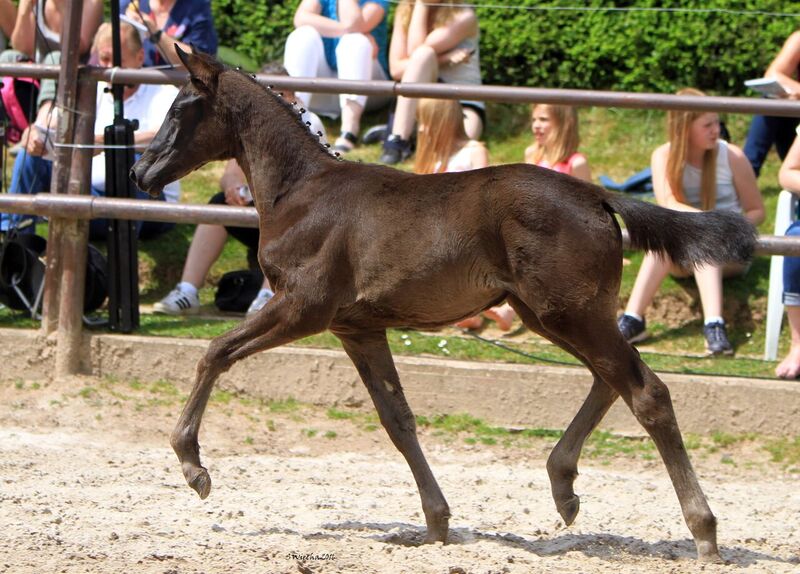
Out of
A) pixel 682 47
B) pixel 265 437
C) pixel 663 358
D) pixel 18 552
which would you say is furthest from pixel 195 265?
pixel 682 47

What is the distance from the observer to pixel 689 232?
4566 millimetres

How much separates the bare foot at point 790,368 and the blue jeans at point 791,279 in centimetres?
31

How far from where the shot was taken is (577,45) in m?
10.3

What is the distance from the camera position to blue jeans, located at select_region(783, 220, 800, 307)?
6.85 m

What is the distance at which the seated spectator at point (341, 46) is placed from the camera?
9.27 metres

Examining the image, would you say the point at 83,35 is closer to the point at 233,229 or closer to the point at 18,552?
the point at 233,229

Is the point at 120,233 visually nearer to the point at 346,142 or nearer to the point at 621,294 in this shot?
the point at 346,142

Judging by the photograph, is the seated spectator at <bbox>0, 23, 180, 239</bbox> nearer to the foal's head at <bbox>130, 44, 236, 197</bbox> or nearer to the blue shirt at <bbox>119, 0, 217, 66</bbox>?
the blue shirt at <bbox>119, 0, 217, 66</bbox>

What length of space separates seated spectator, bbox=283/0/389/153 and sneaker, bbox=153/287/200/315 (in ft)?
6.86

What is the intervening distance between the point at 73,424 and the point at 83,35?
9.12 feet

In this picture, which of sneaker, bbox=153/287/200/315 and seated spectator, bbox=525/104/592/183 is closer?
seated spectator, bbox=525/104/592/183

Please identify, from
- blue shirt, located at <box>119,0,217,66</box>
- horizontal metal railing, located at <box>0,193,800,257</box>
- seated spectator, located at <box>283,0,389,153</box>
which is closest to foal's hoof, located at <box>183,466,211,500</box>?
horizontal metal railing, located at <box>0,193,800,257</box>

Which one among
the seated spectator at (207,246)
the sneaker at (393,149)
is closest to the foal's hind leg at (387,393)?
the seated spectator at (207,246)

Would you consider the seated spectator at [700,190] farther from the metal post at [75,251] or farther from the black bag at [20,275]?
the black bag at [20,275]
